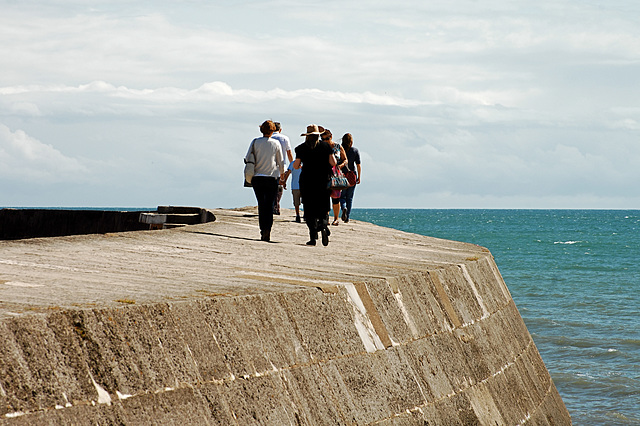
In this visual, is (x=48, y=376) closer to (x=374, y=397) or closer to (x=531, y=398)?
(x=374, y=397)

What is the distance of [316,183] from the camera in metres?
8.69

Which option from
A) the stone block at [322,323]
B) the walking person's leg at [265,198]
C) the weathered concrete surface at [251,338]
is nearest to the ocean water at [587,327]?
the weathered concrete surface at [251,338]

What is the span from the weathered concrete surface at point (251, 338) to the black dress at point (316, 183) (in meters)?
1.19

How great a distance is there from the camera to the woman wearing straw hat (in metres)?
8.67

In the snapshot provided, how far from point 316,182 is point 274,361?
15.3 feet

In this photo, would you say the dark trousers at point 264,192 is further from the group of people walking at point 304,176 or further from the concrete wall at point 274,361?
the concrete wall at point 274,361

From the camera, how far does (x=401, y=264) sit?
6.53 metres

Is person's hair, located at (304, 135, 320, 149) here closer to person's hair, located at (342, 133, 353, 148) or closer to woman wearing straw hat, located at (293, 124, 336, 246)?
woman wearing straw hat, located at (293, 124, 336, 246)

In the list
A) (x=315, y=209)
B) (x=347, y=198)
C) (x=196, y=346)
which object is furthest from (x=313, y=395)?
(x=347, y=198)

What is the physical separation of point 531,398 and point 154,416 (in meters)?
4.27

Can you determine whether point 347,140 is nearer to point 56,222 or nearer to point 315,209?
point 315,209

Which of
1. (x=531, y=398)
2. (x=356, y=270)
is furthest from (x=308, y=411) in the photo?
(x=531, y=398)

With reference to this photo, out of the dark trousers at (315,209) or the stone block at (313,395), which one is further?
the dark trousers at (315,209)

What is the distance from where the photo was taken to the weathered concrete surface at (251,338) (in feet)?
11.0
